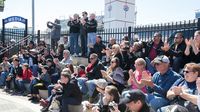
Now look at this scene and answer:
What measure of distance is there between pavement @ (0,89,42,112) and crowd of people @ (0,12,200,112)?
409 mm

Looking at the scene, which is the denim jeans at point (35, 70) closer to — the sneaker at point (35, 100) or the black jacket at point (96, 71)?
the sneaker at point (35, 100)

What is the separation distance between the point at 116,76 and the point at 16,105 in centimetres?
365

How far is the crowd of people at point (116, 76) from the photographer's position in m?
6.07

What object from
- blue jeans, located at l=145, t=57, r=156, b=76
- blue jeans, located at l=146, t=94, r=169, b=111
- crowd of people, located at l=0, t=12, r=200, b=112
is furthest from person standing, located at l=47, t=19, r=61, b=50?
blue jeans, located at l=146, t=94, r=169, b=111

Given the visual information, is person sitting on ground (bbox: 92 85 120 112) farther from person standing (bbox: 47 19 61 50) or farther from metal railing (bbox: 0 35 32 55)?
metal railing (bbox: 0 35 32 55)

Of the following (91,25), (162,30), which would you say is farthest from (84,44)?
(162,30)

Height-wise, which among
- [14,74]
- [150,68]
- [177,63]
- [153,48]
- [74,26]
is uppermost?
[74,26]

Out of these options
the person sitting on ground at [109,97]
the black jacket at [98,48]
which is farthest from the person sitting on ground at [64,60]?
the person sitting on ground at [109,97]

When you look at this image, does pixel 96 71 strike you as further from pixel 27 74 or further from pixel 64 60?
pixel 27 74

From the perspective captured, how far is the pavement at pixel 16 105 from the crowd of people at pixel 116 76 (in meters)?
0.41

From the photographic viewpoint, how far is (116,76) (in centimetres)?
907

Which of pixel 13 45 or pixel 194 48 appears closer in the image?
pixel 194 48

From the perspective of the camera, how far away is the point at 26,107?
10.7 metres

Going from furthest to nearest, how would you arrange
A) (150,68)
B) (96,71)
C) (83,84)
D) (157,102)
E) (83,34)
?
(83,34) → (83,84) → (96,71) → (150,68) → (157,102)
